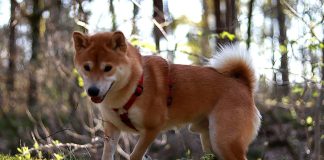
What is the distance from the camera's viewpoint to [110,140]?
542 cm

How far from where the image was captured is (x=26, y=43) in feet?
60.4

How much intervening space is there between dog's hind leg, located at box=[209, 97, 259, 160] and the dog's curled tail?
41 cm

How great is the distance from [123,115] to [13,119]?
35.2ft

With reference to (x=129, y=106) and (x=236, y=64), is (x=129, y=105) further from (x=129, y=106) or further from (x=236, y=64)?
(x=236, y=64)

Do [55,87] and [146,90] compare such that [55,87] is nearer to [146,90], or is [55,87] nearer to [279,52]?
[279,52]

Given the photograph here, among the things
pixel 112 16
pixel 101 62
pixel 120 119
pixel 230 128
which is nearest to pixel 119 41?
pixel 101 62

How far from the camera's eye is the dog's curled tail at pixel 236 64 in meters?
5.96

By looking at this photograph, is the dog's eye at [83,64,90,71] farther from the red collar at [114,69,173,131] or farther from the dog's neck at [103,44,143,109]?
the red collar at [114,69,173,131]

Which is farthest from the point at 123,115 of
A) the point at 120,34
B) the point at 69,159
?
the point at 69,159

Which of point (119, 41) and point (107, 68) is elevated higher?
point (119, 41)

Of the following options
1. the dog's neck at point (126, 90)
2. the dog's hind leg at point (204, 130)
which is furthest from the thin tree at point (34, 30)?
the dog's neck at point (126, 90)

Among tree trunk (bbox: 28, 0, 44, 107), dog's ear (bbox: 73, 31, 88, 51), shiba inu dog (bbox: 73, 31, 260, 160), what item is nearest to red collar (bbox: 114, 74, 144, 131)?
shiba inu dog (bbox: 73, 31, 260, 160)

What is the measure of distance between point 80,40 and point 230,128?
1.67 m

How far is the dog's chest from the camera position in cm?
523
